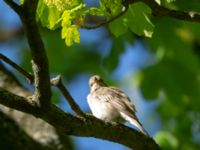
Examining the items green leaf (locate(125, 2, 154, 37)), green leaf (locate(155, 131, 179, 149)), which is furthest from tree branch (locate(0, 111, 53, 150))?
green leaf (locate(155, 131, 179, 149))

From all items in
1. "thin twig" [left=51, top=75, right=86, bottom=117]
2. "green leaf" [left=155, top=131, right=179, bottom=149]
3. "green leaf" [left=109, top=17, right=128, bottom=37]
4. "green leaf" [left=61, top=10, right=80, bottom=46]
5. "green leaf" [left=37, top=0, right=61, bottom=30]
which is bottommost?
"green leaf" [left=155, top=131, right=179, bottom=149]

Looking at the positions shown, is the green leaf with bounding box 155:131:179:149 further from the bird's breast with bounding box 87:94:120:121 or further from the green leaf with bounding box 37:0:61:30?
the green leaf with bounding box 37:0:61:30

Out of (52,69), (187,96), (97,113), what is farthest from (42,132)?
(52,69)

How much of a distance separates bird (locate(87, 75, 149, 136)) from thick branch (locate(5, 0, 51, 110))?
2.71m

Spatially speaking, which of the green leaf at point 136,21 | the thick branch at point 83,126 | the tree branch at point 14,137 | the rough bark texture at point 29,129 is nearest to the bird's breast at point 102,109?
the rough bark texture at point 29,129

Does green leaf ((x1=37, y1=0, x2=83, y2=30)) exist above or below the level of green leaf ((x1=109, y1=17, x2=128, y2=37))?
above

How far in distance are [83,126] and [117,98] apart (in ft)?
10.2

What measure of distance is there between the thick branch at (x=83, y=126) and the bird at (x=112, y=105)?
183cm

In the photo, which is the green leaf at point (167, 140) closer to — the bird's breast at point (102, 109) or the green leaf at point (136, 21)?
the bird's breast at point (102, 109)

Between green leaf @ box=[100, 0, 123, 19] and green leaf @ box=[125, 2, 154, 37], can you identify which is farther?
green leaf @ box=[125, 2, 154, 37]

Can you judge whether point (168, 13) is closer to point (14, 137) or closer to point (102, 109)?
point (14, 137)

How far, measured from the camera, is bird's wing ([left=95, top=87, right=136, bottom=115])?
7664 mm

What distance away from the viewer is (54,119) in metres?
4.76

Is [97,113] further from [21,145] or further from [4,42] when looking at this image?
[4,42]
